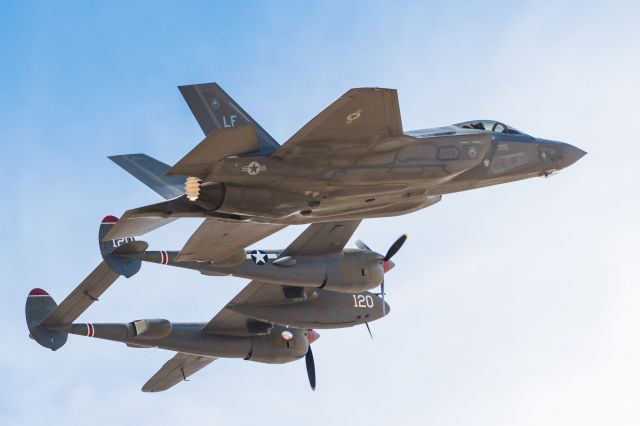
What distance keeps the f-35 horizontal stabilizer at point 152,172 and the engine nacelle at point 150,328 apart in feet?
35.0

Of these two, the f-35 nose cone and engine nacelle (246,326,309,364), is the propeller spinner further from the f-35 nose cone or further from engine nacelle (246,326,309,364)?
the f-35 nose cone

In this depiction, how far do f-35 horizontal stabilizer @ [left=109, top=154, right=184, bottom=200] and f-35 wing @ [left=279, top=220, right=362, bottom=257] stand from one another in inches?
334

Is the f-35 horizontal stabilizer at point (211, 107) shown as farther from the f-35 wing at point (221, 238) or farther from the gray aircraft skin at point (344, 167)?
the f-35 wing at point (221, 238)

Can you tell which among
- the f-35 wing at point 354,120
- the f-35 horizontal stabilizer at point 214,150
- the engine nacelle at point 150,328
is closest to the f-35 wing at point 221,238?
the f-35 horizontal stabilizer at point 214,150

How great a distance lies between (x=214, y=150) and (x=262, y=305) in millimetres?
20936

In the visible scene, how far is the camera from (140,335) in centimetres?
5466

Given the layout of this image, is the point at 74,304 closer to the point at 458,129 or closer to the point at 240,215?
the point at 240,215

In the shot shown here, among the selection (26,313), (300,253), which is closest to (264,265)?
(300,253)

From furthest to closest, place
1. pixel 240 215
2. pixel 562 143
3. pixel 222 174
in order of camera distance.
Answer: pixel 562 143 → pixel 240 215 → pixel 222 174

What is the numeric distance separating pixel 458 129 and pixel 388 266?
15.0 metres

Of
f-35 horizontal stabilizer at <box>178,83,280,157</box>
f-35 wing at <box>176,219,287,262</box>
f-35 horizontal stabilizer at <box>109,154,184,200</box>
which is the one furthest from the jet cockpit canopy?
f-35 horizontal stabilizer at <box>109,154,184,200</box>

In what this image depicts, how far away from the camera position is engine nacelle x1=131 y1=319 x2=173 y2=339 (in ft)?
179

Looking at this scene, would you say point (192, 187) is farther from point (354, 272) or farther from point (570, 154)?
point (354, 272)

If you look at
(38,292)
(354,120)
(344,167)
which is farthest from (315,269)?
(354,120)
